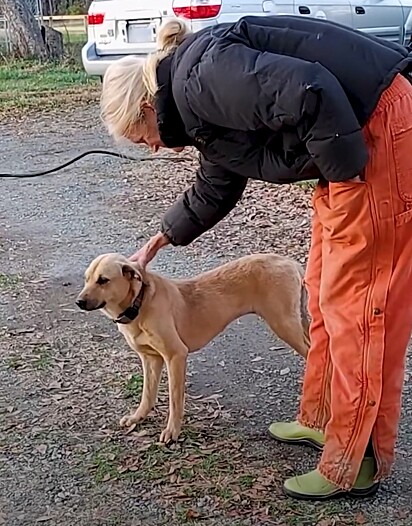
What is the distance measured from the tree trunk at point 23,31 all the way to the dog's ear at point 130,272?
15.4 m

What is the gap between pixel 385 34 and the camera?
11352 mm

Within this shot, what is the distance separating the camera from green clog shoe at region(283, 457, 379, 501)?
10.9 feet

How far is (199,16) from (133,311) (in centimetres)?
708

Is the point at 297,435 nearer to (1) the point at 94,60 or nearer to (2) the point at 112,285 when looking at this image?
(2) the point at 112,285

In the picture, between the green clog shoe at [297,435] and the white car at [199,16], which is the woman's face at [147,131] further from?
the white car at [199,16]

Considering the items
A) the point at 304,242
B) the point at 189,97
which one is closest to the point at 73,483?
the point at 189,97

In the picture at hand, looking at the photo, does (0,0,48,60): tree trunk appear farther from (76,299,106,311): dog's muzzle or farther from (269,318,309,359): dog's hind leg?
(76,299,106,311): dog's muzzle

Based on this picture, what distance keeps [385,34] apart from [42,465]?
354 inches

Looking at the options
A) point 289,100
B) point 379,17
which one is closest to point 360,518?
point 289,100

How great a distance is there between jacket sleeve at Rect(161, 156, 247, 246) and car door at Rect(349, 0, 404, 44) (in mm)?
8018

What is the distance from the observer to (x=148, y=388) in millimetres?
4055

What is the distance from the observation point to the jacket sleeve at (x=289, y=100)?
8.82 feet

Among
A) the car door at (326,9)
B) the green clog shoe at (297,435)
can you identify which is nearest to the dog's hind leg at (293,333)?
the green clog shoe at (297,435)

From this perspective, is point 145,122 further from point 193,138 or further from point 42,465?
point 42,465
